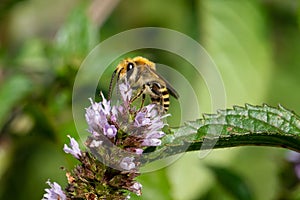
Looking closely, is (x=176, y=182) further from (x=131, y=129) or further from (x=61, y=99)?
(x=131, y=129)

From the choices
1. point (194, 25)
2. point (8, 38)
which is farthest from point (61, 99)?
point (194, 25)

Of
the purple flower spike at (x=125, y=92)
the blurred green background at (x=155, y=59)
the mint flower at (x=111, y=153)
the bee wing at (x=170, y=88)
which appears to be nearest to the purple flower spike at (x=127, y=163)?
the mint flower at (x=111, y=153)

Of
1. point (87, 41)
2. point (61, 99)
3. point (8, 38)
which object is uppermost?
point (8, 38)

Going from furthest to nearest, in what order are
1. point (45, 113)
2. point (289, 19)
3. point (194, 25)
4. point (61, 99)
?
point (289, 19), point (194, 25), point (61, 99), point (45, 113)

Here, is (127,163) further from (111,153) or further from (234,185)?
(234,185)

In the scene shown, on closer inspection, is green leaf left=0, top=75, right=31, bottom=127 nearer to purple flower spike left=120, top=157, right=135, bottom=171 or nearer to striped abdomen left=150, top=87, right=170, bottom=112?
striped abdomen left=150, top=87, right=170, bottom=112

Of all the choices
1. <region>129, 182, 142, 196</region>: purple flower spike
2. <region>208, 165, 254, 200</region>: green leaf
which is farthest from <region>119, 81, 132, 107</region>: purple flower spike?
<region>208, 165, 254, 200</region>: green leaf

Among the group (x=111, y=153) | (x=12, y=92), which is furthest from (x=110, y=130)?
(x=12, y=92)
